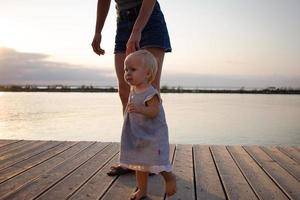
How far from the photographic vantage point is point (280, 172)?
3.63m

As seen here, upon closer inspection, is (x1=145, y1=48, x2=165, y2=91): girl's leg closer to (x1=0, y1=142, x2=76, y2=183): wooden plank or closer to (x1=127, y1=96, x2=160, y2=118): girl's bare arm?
(x1=127, y1=96, x2=160, y2=118): girl's bare arm

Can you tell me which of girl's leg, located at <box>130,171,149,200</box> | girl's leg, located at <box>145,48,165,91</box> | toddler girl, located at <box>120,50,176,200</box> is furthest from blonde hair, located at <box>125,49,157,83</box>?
girl's leg, located at <box>130,171,149,200</box>

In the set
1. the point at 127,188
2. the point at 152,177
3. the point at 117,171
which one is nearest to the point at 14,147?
the point at 117,171

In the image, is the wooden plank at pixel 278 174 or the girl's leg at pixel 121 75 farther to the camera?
the girl's leg at pixel 121 75

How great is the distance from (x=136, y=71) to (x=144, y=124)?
0.32 metres

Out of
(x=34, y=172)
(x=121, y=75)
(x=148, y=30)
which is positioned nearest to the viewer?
(x=148, y=30)

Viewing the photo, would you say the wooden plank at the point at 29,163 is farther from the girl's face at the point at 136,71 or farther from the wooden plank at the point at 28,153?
the girl's face at the point at 136,71

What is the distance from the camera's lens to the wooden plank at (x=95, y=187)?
2.79m

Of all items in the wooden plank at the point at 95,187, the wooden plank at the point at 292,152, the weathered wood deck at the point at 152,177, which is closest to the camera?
the wooden plank at the point at 95,187

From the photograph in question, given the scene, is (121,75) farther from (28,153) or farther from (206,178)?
(28,153)

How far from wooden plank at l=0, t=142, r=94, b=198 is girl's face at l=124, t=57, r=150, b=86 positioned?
47.7 inches

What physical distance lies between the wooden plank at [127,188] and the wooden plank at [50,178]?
18.2 inches

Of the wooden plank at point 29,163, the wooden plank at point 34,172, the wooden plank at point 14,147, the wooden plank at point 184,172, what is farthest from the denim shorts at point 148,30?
the wooden plank at point 14,147

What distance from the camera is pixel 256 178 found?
338 cm
